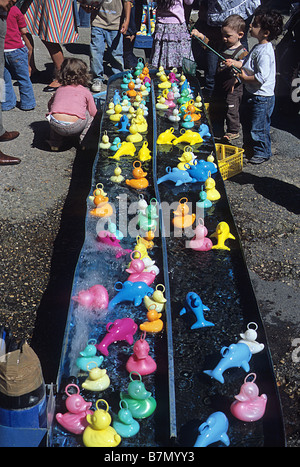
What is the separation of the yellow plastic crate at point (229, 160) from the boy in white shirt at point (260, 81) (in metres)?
0.40

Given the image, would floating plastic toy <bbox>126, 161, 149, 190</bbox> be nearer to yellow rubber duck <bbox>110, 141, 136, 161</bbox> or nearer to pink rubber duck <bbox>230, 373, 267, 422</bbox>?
yellow rubber duck <bbox>110, 141, 136, 161</bbox>

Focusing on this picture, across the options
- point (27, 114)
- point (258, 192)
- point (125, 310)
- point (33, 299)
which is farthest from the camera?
point (27, 114)

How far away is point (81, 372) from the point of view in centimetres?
278

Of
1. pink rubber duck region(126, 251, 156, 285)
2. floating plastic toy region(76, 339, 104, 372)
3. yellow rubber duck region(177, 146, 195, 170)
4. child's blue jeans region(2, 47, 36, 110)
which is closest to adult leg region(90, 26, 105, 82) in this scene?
child's blue jeans region(2, 47, 36, 110)

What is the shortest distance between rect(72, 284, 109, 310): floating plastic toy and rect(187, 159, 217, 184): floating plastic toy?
5.93 ft

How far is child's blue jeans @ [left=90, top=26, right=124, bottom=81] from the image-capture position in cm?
715

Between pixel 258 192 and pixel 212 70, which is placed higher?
pixel 212 70

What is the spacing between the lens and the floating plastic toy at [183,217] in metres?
4.06

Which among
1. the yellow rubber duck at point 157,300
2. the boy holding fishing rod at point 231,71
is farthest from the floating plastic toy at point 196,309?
the boy holding fishing rod at point 231,71

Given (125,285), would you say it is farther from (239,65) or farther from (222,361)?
(239,65)

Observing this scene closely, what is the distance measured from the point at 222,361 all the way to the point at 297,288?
1.35 meters

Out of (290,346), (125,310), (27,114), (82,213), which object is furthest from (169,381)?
(27,114)

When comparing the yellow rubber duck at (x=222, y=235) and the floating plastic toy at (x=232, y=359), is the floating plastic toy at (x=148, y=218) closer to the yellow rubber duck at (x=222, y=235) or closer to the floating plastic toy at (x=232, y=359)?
the yellow rubber duck at (x=222, y=235)

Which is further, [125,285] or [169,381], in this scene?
[125,285]
